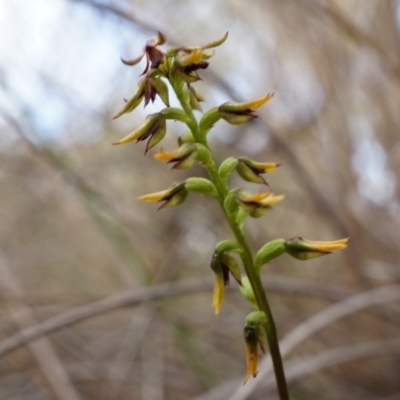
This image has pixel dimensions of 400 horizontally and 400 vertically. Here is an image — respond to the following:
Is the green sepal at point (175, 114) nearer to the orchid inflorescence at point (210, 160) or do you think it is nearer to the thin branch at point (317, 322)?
the orchid inflorescence at point (210, 160)

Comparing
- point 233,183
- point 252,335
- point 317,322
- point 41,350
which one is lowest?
point 252,335

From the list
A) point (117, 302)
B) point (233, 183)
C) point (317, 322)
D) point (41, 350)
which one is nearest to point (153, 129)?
point (117, 302)

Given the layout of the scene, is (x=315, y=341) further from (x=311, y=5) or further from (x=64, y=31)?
(x=64, y=31)

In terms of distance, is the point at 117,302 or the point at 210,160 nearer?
the point at 210,160

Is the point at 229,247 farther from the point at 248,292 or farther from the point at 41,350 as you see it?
the point at 41,350

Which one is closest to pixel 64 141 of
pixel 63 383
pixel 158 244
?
pixel 158 244

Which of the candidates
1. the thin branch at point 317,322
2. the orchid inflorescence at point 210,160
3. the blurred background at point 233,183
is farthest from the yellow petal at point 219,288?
the blurred background at point 233,183
